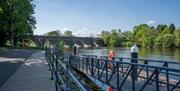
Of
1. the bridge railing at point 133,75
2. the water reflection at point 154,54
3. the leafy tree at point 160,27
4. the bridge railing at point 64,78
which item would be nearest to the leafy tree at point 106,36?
the leafy tree at point 160,27

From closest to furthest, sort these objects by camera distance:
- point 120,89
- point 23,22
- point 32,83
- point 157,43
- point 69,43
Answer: point 120,89
point 32,83
point 23,22
point 157,43
point 69,43

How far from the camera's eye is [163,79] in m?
10.7

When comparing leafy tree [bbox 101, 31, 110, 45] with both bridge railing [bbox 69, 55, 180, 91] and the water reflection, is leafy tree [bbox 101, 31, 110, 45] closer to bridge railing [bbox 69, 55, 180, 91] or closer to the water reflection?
the water reflection

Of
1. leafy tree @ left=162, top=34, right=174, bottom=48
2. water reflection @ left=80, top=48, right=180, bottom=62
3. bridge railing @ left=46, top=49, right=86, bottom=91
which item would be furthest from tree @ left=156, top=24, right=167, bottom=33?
bridge railing @ left=46, top=49, right=86, bottom=91

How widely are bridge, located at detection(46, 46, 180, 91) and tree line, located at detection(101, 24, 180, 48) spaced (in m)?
106

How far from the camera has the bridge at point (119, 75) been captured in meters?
7.86

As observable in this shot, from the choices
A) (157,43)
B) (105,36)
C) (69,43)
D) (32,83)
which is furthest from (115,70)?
(105,36)

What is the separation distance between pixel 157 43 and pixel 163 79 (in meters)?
118

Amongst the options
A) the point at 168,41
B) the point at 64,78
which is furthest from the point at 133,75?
the point at 168,41

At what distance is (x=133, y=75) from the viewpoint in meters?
9.43

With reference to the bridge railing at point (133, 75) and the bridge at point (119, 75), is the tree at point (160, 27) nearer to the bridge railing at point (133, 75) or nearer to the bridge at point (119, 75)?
the bridge at point (119, 75)

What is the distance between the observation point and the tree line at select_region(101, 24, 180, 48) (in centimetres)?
12238

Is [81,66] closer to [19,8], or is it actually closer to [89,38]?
[19,8]

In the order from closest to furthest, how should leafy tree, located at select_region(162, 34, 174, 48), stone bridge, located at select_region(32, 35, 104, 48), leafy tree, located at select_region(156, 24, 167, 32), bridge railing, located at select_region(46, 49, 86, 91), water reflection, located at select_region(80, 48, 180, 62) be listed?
bridge railing, located at select_region(46, 49, 86, 91)
water reflection, located at select_region(80, 48, 180, 62)
leafy tree, located at select_region(162, 34, 174, 48)
stone bridge, located at select_region(32, 35, 104, 48)
leafy tree, located at select_region(156, 24, 167, 32)
